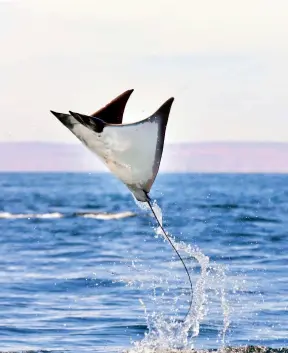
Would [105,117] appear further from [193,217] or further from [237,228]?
[193,217]

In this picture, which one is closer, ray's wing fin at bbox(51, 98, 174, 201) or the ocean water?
ray's wing fin at bbox(51, 98, 174, 201)

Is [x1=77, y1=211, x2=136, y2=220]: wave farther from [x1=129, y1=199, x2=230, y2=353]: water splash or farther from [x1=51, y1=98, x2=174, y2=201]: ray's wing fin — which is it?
[x1=51, y1=98, x2=174, y2=201]: ray's wing fin

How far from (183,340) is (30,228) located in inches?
861

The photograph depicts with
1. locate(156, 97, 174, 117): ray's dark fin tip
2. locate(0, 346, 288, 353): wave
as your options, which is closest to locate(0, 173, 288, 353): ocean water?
locate(0, 346, 288, 353): wave

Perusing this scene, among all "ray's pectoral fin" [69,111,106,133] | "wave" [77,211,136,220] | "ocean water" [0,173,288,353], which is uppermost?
"ray's pectoral fin" [69,111,106,133]

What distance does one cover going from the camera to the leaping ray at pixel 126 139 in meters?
9.38

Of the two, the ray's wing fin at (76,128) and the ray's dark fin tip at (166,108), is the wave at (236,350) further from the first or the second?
the ray's dark fin tip at (166,108)

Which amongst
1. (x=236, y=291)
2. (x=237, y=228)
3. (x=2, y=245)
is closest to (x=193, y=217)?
(x=237, y=228)

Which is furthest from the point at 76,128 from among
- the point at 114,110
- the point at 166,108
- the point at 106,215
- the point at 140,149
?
the point at 106,215

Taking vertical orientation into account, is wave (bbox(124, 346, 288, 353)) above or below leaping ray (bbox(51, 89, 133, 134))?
below

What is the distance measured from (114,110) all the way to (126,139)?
0.31 meters

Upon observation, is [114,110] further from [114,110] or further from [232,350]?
[232,350]

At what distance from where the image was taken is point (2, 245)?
1016 inches

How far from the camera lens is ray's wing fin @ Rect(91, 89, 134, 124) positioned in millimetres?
9570
